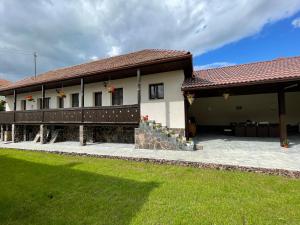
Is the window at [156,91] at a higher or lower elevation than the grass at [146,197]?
higher

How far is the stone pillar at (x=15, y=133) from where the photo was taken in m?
13.7

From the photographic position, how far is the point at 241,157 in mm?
6410

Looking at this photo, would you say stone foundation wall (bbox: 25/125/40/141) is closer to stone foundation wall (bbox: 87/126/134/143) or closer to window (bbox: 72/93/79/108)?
window (bbox: 72/93/79/108)

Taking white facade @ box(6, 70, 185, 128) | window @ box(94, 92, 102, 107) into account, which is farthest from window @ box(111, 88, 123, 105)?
window @ box(94, 92, 102, 107)

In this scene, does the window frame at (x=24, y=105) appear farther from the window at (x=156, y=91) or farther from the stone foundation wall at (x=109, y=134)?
the window at (x=156, y=91)

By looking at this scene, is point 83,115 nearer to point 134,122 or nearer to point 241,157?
point 134,122

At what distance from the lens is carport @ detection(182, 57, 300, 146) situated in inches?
360

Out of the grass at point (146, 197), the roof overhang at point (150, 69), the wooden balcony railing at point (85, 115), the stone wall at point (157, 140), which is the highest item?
the roof overhang at point (150, 69)

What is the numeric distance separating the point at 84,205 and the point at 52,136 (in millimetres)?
10575

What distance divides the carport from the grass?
4898 mm

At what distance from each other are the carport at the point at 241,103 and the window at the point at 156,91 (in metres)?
1.42

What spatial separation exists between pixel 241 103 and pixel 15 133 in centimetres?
1620

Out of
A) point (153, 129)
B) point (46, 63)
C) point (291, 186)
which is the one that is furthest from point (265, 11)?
point (46, 63)

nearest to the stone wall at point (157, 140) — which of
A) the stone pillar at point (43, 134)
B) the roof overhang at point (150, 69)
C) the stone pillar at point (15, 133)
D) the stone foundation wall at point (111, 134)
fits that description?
the stone foundation wall at point (111, 134)
